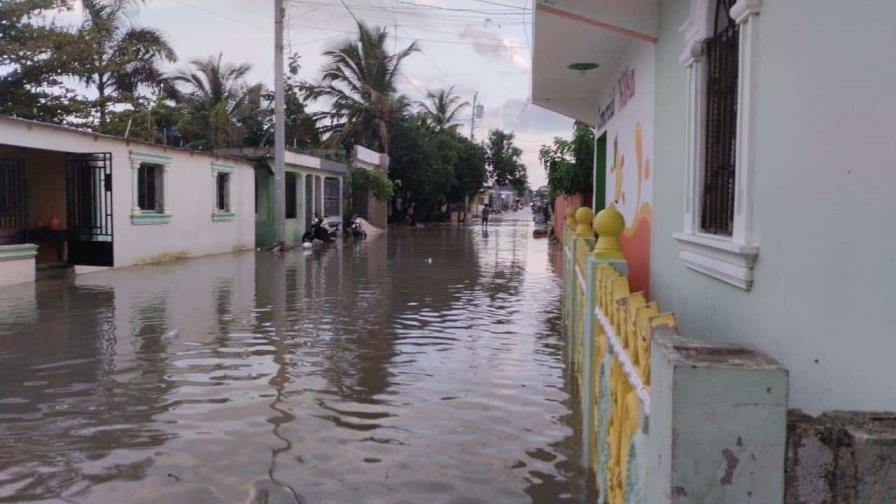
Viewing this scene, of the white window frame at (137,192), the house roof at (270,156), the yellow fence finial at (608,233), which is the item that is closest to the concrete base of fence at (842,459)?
the yellow fence finial at (608,233)

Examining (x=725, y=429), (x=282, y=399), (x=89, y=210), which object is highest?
(x=89, y=210)

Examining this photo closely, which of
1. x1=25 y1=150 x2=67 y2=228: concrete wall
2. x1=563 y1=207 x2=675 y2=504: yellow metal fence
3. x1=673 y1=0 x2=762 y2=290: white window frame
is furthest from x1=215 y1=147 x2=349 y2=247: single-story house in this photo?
x1=563 y1=207 x2=675 y2=504: yellow metal fence

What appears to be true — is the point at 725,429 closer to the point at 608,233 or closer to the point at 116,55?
the point at 608,233

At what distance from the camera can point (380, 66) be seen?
104 ft

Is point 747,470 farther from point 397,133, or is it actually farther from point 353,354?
point 397,133

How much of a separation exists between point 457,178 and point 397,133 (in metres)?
8.75

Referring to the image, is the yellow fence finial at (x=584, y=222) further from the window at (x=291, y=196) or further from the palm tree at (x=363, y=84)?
the palm tree at (x=363, y=84)

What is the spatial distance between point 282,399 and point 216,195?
48.3 feet

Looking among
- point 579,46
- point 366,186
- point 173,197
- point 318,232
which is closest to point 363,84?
point 366,186

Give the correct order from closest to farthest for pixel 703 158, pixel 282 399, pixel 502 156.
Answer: pixel 703 158
pixel 282 399
pixel 502 156

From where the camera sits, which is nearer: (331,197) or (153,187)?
(153,187)

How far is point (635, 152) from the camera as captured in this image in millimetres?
7363

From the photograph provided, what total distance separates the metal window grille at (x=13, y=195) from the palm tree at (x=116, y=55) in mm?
9164

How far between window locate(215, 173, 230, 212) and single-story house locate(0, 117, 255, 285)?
0.94 metres
